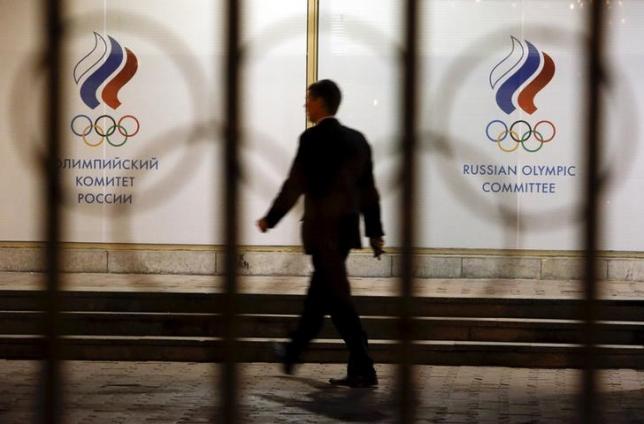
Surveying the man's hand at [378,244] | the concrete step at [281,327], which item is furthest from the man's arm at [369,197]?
the concrete step at [281,327]

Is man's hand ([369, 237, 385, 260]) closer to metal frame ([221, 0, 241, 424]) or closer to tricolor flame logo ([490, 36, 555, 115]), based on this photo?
metal frame ([221, 0, 241, 424])

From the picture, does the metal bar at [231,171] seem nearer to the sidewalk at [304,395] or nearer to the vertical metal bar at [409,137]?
the vertical metal bar at [409,137]

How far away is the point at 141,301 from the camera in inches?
295

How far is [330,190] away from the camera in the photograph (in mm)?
2443

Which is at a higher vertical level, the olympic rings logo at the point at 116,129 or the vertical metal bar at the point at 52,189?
the olympic rings logo at the point at 116,129

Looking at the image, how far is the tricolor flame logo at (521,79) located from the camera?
28.5 feet

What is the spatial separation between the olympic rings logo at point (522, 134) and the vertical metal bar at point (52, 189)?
687 cm

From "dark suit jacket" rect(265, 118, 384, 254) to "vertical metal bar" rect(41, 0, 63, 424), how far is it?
17.1 inches

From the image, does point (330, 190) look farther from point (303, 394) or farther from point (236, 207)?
point (303, 394)

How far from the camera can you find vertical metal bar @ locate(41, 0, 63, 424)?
230cm

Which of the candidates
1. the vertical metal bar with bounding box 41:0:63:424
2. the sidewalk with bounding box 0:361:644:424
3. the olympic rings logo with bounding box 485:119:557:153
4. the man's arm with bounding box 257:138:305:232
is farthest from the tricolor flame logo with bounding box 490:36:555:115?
the vertical metal bar with bounding box 41:0:63:424

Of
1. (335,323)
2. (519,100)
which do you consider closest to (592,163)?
(335,323)

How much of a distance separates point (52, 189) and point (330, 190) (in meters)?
0.50

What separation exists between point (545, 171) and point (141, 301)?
3006 mm
